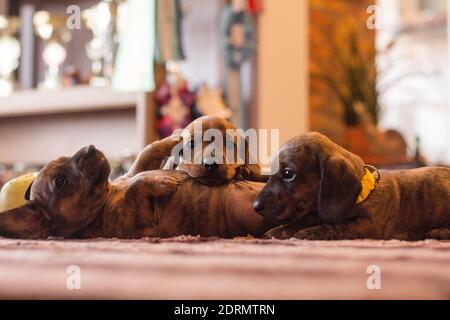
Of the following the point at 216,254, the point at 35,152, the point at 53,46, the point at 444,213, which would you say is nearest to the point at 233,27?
the point at 53,46

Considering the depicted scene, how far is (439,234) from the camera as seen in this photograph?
91 centimetres

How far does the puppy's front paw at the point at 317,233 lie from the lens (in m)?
0.86

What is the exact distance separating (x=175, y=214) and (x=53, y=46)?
3.02 metres

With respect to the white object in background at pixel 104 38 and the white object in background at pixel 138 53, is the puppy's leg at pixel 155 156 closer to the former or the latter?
the white object in background at pixel 138 53

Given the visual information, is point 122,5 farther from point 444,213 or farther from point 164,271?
point 164,271

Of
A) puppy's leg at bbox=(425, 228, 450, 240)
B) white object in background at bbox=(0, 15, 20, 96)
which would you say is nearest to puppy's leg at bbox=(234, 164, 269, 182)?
puppy's leg at bbox=(425, 228, 450, 240)

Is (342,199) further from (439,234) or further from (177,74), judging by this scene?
(177,74)

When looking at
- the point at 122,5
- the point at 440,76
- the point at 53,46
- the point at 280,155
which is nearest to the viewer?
the point at 280,155

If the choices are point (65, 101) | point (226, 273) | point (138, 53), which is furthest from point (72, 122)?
point (226, 273)

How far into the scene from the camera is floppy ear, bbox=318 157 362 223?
847 millimetres

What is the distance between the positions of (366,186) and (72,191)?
378mm

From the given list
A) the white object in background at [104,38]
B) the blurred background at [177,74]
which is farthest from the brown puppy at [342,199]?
the white object in background at [104,38]

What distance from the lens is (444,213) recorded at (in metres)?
0.93

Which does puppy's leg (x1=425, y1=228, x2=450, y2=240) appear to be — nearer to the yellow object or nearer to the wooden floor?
the wooden floor
